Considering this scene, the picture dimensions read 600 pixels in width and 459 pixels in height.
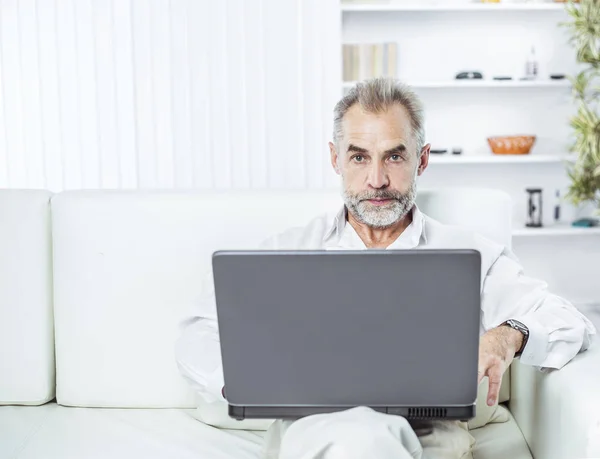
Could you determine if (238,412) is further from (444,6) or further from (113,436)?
(444,6)

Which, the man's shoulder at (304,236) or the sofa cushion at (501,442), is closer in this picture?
the sofa cushion at (501,442)

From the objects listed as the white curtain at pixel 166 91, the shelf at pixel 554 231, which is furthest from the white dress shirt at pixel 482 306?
the shelf at pixel 554 231

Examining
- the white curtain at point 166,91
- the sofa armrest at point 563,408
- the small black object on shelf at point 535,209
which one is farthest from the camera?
the small black object on shelf at point 535,209

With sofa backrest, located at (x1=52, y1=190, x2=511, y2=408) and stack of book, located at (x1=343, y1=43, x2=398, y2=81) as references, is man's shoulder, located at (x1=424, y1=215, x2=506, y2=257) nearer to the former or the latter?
sofa backrest, located at (x1=52, y1=190, x2=511, y2=408)

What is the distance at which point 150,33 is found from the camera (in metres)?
3.72

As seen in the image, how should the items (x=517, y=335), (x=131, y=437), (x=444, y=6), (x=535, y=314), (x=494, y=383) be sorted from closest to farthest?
(x=494, y=383) < (x=517, y=335) < (x=535, y=314) < (x=131, y=437) < (x=444, y=6)

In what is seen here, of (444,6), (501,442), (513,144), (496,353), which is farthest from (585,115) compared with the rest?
(496,353)

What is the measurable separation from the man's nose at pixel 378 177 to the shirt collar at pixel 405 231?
10 centimetres

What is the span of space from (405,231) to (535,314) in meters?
0.40

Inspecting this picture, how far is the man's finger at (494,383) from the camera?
137 centimetres

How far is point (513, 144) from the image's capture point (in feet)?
14.3

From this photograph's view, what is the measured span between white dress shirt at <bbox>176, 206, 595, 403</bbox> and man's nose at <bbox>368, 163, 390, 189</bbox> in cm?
11

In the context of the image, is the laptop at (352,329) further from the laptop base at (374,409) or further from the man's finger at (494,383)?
the man's finger at (494,383)

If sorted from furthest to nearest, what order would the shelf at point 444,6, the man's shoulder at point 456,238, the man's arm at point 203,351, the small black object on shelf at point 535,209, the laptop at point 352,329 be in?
the small black object on shelf at point 535,209
the shelf at point 444,6
the man's shoulder at point 456,238
the man's arm at point 203,351
the laptop at point 352,329
